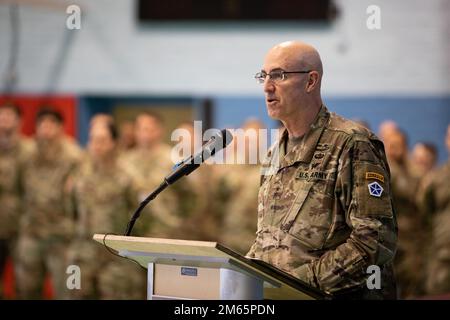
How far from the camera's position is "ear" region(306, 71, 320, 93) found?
251 cm

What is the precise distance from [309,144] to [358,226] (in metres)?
0.35

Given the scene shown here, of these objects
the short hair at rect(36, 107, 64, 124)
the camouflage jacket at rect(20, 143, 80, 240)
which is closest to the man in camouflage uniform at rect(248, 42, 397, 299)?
the camouflage jacket at rect(20, 143, 80, 240)

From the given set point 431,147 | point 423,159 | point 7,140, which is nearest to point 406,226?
point 423,159

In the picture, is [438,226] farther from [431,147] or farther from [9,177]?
[9,177]

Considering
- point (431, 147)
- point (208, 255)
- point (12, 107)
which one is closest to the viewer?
point (208, 255)

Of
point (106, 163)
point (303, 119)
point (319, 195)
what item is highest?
point (303, 119)

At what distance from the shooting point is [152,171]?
251 inches

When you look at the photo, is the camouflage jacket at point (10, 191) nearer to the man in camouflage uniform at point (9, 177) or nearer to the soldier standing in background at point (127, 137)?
the man in camouflage uniform at point (9, 177)

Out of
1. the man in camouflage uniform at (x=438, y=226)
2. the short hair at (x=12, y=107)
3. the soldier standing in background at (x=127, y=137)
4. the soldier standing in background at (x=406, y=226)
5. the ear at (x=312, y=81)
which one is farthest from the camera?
the soldier standing in background at (x=127, y=137)

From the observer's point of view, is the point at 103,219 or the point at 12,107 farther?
the point at 12,107

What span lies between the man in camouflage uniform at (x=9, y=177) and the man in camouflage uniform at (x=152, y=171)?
0.85m

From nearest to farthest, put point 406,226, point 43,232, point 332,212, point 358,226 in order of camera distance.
Answer: point 358,226 → point 332,212 → point 406,226 → point 43,232

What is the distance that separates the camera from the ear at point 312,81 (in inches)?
98.7

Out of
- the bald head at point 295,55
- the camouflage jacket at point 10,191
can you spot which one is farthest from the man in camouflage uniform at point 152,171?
the bald head at point 295,55
